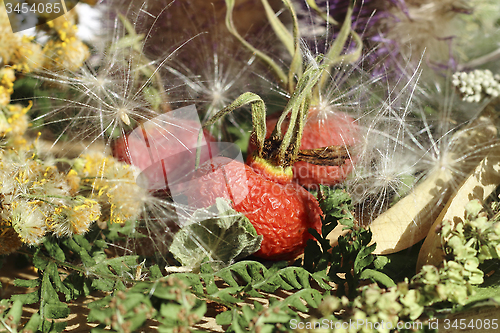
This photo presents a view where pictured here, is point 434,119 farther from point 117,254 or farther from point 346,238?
point 117,254

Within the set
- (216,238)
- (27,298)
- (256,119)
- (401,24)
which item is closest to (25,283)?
(27,298)

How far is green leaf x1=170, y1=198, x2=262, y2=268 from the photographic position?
60cm

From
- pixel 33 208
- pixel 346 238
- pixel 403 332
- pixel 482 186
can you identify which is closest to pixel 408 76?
pixel 482 186

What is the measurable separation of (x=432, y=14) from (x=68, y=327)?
1.24 meters

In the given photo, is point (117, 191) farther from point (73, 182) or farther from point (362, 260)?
point (362, 260)

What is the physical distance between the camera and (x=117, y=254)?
750 millimetres

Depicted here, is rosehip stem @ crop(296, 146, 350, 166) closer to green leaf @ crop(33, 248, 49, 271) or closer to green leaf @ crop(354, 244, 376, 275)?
green leaf @ crop(354, 244, 376, 275)

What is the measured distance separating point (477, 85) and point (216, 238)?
0.63 metres

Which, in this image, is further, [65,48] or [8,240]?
[65,48]

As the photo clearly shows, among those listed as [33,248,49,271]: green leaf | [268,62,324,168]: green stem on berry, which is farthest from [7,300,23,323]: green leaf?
[268,62,324,168]: green stem on berry

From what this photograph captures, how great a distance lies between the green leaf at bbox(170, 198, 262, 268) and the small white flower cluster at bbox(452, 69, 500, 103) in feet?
1.81

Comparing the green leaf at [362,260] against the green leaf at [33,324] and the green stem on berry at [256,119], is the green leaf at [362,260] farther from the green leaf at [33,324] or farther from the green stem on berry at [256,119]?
the green leaf at [33,324]

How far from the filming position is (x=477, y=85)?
77 centimetres

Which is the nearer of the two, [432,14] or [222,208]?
[222,208]
